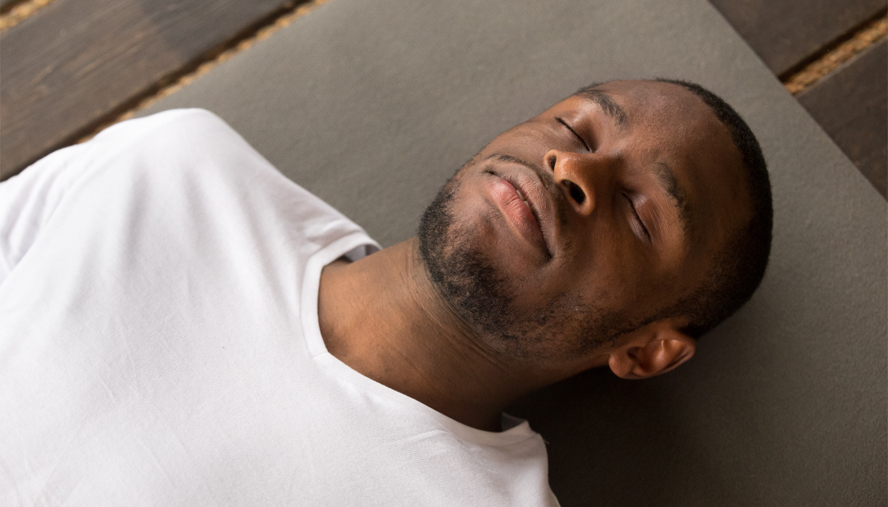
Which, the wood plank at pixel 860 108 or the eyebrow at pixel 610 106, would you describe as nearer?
the eyebrow at pixel 610 106

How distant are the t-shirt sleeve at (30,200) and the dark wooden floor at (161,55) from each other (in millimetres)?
446

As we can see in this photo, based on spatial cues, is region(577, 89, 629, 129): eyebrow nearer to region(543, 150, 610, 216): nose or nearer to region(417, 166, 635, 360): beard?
region(543, 150, 610, 216): nose

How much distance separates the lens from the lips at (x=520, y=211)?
45.2 inches

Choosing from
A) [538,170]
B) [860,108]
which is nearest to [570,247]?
[538,170]

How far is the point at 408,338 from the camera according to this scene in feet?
4.39

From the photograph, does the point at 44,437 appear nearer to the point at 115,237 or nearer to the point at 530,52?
the point at 115,237

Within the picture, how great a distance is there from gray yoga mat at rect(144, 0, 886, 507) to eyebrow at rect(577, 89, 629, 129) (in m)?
0.47

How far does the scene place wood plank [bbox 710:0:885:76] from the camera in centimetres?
177

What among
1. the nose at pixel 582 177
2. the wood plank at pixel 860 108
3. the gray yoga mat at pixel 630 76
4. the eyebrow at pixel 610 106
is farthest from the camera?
the wood plank at pixel 860 108

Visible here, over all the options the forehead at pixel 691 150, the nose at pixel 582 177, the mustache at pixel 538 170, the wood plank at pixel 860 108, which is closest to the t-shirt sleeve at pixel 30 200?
the mustache at pixel 538 170

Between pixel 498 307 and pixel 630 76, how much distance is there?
0.97 metres

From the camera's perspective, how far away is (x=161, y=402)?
1172 mm

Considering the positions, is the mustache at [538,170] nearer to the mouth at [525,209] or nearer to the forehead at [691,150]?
the mouth at [525,209]

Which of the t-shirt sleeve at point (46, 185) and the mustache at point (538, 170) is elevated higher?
the t-shirt sleeve at point (46, 185)
